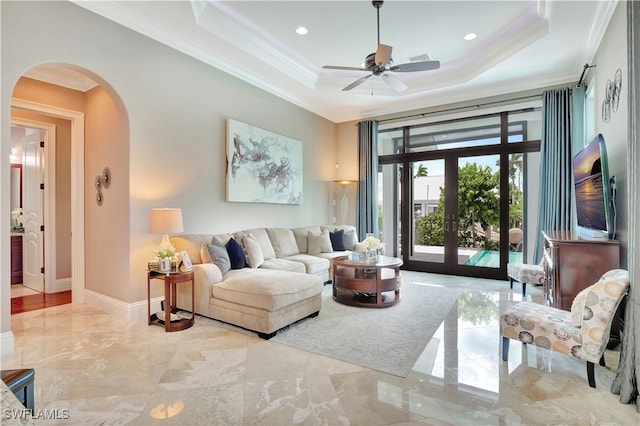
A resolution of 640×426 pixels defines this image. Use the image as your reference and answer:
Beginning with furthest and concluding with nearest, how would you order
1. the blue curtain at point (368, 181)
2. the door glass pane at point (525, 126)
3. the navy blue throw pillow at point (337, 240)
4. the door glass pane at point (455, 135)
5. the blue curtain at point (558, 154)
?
the blue curtain at point (368, 181), the navy blue throw pillow at point (337, 240), the door glass pane at point (455, 135), the door glass pane at point (525, 126), the blue curtain at point (558, 154)

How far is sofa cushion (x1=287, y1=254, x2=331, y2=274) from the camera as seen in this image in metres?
4.92

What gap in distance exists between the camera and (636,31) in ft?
7.02

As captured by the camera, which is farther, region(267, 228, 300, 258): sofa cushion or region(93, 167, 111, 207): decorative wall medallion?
region(267, 228, 300, 258): sofa cushion

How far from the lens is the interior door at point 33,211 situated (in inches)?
192

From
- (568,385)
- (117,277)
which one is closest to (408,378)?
(568,385)

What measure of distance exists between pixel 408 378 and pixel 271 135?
14.4 feet

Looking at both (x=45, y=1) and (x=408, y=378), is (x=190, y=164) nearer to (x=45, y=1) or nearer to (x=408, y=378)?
(x=45, y=1)

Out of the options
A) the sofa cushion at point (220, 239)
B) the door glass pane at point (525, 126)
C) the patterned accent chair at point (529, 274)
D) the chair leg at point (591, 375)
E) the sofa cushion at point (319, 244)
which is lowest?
the chair leg at point (591, 375)

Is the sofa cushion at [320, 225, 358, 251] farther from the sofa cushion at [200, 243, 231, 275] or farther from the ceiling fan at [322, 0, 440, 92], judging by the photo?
the ceiling fan at [322, 0, 440, 92]

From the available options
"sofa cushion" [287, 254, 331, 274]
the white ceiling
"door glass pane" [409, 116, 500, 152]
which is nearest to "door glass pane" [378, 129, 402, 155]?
"door glass pane" [409, 116, 500, 152]

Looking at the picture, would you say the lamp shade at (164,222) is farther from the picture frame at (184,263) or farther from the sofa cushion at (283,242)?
the sofa cushion at (283,242)

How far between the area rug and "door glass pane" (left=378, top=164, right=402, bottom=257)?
2.57 metres

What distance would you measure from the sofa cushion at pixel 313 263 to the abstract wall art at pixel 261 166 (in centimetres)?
118

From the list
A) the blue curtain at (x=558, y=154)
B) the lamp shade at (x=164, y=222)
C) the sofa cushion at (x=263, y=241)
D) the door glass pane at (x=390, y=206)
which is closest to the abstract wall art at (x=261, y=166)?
the sofa cushion at (x=263, y=241)
